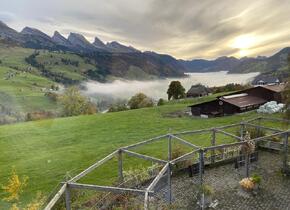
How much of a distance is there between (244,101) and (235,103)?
13.4ft

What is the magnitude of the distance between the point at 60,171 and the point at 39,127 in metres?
27.2

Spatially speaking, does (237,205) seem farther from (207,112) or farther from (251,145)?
(207,112)

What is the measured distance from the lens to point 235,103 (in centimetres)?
5772

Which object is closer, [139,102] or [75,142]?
[75,142]

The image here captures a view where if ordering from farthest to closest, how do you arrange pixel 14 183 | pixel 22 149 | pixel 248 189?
pixel 22 149
pixel 248 189
pixel 14 183

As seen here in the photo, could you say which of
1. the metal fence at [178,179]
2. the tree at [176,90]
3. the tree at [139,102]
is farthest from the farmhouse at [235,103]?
the tree at [176,90]

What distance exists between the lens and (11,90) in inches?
7372

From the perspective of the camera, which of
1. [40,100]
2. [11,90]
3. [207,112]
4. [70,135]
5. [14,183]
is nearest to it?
[14,183]

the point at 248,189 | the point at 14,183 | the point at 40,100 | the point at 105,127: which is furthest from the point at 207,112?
the point at 40,100

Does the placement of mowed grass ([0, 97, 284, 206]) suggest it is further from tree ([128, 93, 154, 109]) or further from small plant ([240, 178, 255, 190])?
tree ([128, 93, 154, 109])

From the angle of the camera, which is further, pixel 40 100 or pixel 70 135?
pixel 40 100

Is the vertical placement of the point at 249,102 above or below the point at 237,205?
above

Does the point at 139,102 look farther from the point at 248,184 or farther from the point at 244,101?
the point at 248,184

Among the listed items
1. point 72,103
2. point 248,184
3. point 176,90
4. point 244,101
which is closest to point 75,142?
point 248,184
